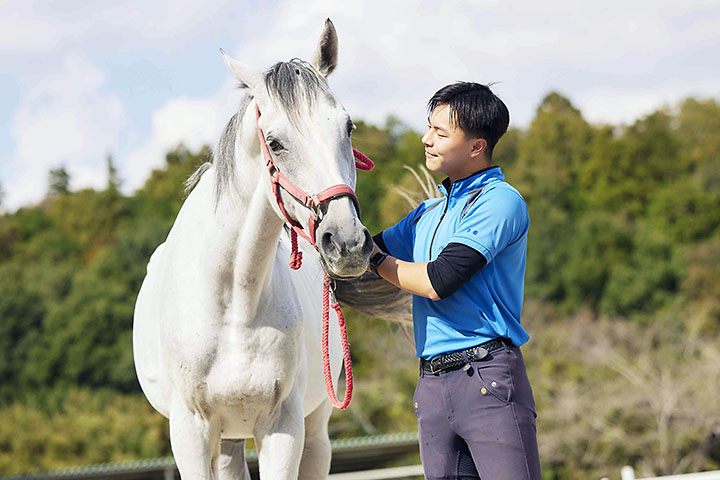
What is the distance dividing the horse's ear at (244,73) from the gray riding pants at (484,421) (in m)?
1.11

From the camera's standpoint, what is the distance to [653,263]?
30281mm

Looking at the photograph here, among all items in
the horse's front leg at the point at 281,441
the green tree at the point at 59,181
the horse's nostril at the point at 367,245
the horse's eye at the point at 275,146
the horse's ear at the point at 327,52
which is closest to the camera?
the horse's nostril at the point at 367,245

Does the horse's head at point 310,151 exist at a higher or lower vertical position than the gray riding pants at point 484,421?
higher

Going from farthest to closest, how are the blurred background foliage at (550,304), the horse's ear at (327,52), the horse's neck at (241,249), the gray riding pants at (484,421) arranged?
the blurred background foliage at (550,304), the horse's neck at (241,249), the horse's ear at (327,52), the gray riding pants at (484,421)

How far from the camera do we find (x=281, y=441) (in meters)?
2.95

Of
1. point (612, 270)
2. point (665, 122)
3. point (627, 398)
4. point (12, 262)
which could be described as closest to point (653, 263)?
point (612, 270)

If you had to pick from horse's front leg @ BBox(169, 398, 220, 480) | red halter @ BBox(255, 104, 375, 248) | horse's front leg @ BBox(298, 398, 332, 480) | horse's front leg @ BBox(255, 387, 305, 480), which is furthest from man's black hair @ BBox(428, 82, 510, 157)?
horse's front leg @ BBox(298, 398, 332, 480)

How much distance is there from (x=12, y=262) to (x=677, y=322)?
86.7 ft

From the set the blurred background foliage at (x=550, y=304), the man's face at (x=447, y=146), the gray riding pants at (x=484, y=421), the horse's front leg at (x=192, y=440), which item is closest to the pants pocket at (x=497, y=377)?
the gray riding pants at (x=484, y=421)

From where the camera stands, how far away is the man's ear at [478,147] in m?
2.60

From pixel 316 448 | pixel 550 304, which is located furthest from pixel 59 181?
pixel 316 448

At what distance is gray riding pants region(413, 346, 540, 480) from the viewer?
2.38m

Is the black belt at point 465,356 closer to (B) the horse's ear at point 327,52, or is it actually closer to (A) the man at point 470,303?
(A) the man at point 470,303

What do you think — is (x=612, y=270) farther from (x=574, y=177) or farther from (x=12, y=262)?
(x=12, y=262)
